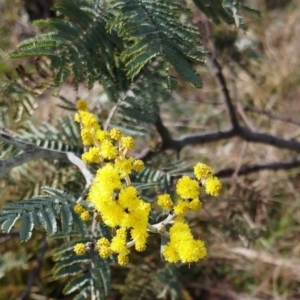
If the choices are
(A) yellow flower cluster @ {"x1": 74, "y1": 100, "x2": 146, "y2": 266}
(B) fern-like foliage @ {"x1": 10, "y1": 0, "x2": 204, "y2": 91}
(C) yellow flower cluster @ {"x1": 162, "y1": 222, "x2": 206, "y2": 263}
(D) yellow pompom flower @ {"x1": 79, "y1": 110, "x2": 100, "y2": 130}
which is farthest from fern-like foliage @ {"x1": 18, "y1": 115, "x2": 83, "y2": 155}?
(C) yellow flower cluster @ {"x1": 162, "y1": 222, "x2": 206, "y2": 263}

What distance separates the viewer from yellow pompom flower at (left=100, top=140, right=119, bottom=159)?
2.62 ft

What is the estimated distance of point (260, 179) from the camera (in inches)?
Result: 96.2

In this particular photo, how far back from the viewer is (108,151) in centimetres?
80

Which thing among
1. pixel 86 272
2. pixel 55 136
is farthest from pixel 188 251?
pixel 55 136

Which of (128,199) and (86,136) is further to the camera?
(86,136)

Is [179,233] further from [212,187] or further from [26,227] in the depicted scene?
[26,227]

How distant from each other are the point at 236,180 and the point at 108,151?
0.81 metres

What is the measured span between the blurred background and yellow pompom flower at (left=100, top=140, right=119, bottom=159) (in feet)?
2.10

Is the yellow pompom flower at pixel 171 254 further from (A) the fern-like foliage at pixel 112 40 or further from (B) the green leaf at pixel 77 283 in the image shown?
(B) the green leaf at pixel 77 283

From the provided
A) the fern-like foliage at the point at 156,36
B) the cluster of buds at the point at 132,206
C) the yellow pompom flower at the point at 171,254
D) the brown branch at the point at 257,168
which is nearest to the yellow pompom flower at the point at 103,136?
the cluster of buds at the point at 132,206

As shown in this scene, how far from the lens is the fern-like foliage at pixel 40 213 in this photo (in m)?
0.77

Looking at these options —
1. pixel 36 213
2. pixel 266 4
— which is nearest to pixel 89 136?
pixel 36 213

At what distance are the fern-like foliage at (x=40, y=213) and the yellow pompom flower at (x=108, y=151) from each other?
111mm

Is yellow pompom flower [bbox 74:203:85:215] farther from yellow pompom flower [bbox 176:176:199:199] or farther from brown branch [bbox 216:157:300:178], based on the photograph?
brown branch [bbox 216:157:300:178]
